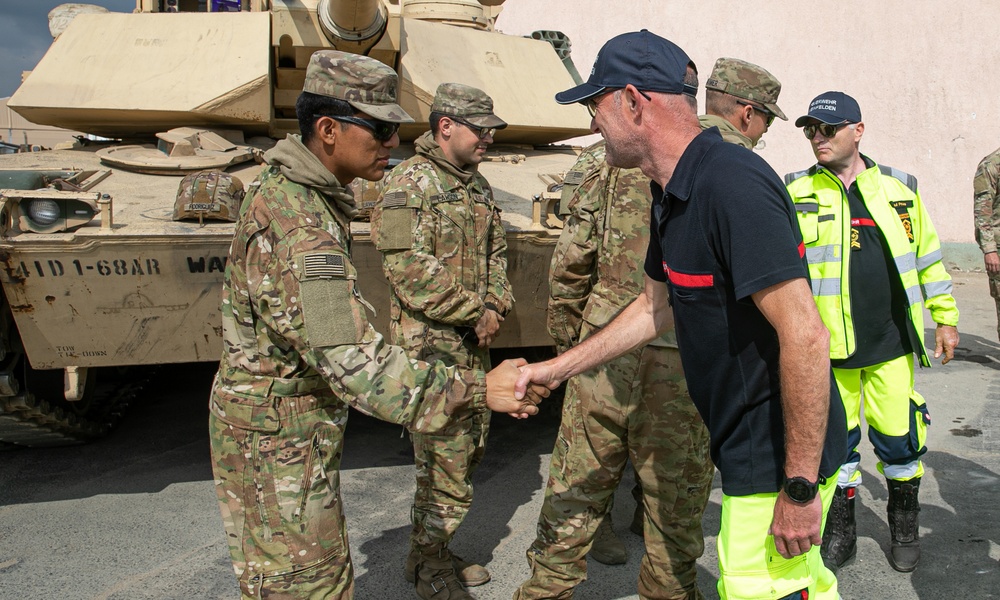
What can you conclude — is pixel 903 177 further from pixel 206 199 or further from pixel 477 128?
pixel 206 199

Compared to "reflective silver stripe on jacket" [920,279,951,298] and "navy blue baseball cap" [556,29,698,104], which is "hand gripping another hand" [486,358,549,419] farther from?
"reflective silver stripe on jacket" [920,279,951,298]

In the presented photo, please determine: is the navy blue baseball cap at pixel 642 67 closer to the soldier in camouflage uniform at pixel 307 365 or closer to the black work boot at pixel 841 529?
the soldier in camouflage uniform at pixel 307 365

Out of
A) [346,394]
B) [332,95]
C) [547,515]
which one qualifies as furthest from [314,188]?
[547,515]

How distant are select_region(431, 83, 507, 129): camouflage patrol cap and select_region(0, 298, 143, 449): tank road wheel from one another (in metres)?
2.35

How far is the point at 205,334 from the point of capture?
4227 millimetres

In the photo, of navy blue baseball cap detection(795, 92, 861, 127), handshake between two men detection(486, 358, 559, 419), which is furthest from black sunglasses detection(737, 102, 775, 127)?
handshake between two men detection(486, 358, 559, 419)

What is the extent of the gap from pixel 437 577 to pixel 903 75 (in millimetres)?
12211

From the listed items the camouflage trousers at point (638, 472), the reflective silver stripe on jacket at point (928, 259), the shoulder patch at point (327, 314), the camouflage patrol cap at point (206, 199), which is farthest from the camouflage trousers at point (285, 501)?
the reflective silver stripe on jacket at point (928, 259)

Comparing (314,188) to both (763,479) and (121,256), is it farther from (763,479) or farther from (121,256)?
(121,256)

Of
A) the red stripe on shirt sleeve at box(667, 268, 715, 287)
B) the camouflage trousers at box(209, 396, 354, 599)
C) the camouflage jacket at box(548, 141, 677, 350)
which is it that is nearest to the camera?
the red stripe on shirt sleeve at box(667, 268, 715, 287)

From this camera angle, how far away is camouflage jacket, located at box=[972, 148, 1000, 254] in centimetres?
634

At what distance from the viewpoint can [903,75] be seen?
42.5 feet

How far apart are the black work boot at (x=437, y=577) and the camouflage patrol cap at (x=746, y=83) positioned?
84.9 inches

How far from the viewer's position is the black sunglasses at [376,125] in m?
2.38
